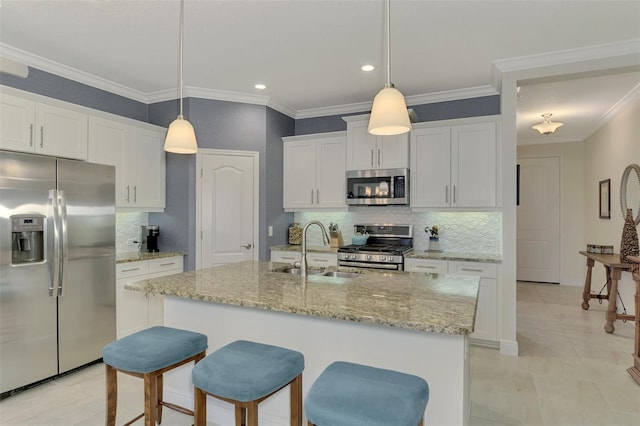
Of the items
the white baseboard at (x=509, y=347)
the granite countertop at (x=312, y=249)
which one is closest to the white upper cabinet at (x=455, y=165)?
the granite countertop at (x=312, y=249)

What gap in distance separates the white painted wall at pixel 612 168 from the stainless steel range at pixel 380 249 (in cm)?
292

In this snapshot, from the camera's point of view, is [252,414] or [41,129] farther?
[41,129]

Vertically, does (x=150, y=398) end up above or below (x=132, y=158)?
below

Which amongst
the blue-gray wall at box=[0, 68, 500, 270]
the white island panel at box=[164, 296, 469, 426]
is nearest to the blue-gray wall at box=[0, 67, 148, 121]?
the blue-gray wall at box=[0, 68, 500, 270]

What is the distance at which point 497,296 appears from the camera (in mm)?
3693

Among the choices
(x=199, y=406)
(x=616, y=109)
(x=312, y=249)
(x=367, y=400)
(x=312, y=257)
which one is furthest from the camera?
(x=616, y=109)

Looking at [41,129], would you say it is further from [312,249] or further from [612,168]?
[612,168]

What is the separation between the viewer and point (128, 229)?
4281 mm

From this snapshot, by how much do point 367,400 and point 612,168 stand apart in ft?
19.1

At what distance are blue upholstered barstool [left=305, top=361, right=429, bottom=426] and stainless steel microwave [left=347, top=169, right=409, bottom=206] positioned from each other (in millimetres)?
2967

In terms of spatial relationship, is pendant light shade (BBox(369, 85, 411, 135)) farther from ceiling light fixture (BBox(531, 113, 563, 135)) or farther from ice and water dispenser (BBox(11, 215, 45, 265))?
ceiling light fixture (BBox(531, 113, 563, 135))

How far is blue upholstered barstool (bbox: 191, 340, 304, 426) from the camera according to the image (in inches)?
60.6

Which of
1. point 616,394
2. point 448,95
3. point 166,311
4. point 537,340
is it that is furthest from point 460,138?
point 166,311

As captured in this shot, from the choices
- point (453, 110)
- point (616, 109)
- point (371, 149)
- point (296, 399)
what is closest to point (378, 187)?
point (371, 149)
